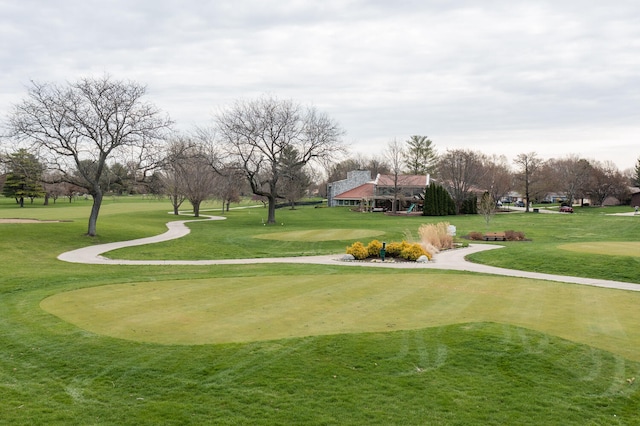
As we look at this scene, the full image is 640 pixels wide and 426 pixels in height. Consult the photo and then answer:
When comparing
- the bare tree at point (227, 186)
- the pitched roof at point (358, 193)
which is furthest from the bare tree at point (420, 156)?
the bare tree at point (227, 186)

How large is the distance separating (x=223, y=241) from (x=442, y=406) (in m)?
30.1

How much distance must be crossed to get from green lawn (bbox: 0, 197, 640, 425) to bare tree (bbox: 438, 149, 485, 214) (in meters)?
63.1

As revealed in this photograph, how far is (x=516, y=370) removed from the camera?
8.55m

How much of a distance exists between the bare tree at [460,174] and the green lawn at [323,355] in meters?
63.1

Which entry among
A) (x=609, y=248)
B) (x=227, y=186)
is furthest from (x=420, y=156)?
(x=609, y=248)

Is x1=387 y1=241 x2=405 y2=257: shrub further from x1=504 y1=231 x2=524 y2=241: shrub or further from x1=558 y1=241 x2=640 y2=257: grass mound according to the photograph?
x1=504 y1=231 x2=524 y2=241: shrub

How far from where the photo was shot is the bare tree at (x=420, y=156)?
128 meters

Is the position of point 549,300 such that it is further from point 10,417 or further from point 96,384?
point 10,417

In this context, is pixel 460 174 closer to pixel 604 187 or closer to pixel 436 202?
pixel 436 202

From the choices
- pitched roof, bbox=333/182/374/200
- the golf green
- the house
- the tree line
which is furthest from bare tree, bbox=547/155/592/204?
the golf green

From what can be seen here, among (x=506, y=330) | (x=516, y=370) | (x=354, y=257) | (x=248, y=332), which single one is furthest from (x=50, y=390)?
(x=354, y=257)

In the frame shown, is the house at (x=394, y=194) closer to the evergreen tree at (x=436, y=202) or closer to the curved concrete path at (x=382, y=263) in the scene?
the evergreen tree at (x=436, y=202)

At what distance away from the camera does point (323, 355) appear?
8914 millimetres

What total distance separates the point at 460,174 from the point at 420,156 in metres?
51.6
